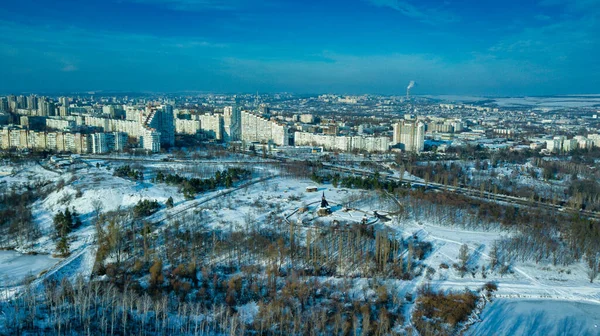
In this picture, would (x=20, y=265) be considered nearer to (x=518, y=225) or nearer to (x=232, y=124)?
(x=518, y=225)

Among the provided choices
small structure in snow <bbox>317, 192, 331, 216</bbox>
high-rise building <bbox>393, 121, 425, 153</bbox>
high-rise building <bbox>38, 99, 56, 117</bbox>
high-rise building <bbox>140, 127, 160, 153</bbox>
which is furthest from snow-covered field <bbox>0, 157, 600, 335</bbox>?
high-rise building <bbox>38, 99, 56, 117</bbox>

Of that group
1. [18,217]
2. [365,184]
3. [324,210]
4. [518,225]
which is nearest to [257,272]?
[324,210]

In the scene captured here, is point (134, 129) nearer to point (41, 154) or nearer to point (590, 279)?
point (41, 154)

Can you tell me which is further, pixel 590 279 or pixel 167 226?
pixel 167 226

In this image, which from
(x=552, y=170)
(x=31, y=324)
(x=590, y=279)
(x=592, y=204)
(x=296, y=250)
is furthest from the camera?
(x=552, y=170)

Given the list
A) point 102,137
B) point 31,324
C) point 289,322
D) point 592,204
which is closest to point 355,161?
point 592,204

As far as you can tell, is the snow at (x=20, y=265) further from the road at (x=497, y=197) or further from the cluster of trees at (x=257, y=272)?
the road at (x=497, y=197)
